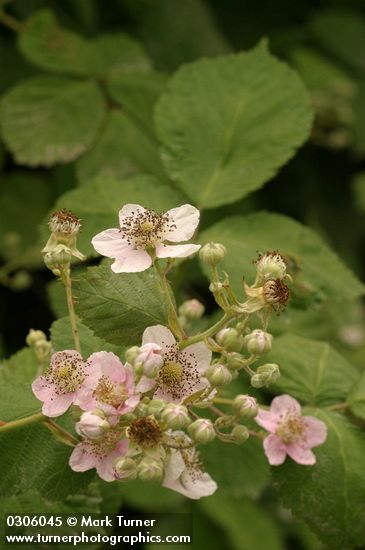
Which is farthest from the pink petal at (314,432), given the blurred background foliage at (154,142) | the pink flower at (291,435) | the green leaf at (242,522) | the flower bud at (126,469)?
Result: the green leaf at (242,522)

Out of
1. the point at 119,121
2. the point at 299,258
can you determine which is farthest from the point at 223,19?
the point at 299,258

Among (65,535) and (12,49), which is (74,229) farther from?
(12,49)

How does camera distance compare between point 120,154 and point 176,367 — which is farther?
point 120,154

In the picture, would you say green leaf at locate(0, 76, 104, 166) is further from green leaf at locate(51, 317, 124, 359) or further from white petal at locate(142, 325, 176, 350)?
white petal at locate(142, 325, 176, 350)

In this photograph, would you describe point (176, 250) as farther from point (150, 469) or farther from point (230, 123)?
point (230, 123)

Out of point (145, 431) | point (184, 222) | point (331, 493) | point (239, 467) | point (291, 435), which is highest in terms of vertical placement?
point (184, 222)

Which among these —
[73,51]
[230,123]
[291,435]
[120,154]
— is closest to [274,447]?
[291,435]
